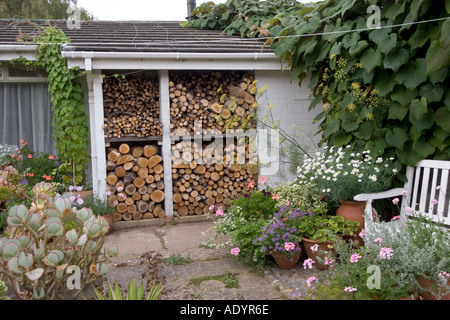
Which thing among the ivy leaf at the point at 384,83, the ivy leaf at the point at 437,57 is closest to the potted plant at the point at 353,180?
the ivy leaf at the point at 384,83

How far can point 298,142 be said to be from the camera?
5941 millimetres

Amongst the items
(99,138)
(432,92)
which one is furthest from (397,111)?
(99,138)

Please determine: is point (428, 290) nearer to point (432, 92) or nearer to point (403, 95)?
point (432, 92)

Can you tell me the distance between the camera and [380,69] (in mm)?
4020

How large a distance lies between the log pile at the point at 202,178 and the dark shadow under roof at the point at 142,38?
1.45 metres

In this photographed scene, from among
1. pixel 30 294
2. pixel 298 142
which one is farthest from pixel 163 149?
pixel 30 294

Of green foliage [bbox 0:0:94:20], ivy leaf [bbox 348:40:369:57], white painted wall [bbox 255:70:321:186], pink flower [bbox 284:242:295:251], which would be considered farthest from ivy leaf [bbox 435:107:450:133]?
green foliage [bbox 0:0:94:20]

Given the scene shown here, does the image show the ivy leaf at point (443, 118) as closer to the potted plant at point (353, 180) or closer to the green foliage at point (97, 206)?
the potted plant at point (353, 180)

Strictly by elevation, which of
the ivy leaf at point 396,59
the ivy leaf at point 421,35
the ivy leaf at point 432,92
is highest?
the ivy leaf at point 421,35

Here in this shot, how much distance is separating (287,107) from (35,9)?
1245cm

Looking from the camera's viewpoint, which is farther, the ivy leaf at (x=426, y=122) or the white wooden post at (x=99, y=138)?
the white wooden post at (x=99, y=138)

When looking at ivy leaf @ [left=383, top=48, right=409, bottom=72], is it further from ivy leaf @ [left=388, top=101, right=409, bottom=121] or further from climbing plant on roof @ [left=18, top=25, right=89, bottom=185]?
climbing plant on roof @ [left=18, top=25, right=89, bottom=185]

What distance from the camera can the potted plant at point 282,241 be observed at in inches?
138
